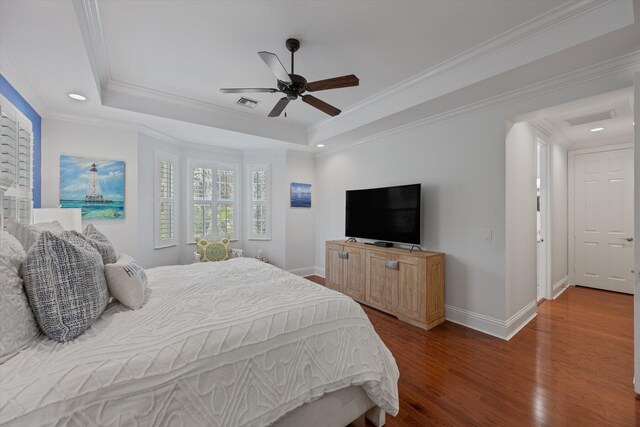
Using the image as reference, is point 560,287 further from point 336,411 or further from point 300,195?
point 336,411

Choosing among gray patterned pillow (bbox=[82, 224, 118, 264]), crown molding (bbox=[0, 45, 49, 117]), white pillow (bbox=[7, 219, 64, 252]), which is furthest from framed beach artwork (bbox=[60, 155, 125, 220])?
white pillow (bbox=[7, 219, 64, 252])

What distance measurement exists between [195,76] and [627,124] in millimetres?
5582

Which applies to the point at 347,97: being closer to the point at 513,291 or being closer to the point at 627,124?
the point at 513,291

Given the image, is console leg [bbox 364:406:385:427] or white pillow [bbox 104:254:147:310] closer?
white pillow [bbox 104:254:147:310]

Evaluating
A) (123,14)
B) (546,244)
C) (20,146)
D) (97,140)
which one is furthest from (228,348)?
(546,244)

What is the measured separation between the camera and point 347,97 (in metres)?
3.52

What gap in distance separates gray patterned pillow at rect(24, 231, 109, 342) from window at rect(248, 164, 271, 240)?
13.1 ft

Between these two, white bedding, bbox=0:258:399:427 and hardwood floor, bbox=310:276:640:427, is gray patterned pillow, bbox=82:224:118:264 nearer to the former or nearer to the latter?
white bedding, bbox=0:258:399:427

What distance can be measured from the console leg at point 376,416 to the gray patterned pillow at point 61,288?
1.70 meters

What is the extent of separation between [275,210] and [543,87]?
423 centimetres

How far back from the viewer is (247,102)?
366 centimetres

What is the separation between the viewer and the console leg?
67.9 inches

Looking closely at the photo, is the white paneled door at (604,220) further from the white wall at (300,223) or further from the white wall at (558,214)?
the white wall at (300,223)

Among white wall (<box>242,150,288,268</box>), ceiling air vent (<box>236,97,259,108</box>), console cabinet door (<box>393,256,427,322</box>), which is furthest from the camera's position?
white wall (<box>242,150,288,268</box>)
